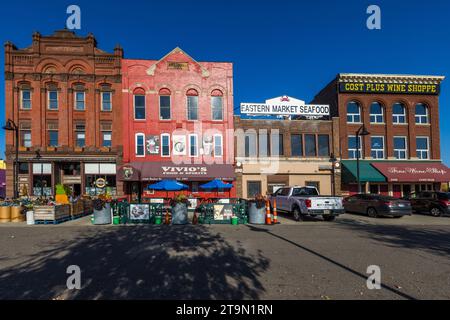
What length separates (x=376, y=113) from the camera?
81.5ft

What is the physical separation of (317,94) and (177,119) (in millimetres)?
16322

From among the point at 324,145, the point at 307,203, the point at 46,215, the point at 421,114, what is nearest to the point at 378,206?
the point at 307,203

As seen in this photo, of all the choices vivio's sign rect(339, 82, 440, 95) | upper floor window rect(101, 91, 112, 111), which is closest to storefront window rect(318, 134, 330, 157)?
vivio's sign rect(339, 82, 440, 95)

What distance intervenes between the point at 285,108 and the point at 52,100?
67.5 ft

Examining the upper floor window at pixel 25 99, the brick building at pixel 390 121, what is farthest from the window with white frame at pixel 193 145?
the upper floor window at pixel 25 99

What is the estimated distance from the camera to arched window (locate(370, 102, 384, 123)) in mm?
24734

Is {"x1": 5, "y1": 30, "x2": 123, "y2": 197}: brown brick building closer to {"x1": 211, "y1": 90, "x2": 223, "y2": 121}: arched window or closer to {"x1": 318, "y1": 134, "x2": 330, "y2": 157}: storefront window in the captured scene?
{"x1": 211, "y1": 90, "x2": 223, "y2": 121}: arched window

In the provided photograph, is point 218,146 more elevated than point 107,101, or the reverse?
point 107,101

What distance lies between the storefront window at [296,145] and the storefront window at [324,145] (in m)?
1.79

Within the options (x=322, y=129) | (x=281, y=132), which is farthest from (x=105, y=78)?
(x=322, y=129)

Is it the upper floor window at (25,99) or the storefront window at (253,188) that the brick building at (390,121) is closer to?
the storefront window at (253,188)

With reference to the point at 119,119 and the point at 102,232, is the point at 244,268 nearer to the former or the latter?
the point at 102,232

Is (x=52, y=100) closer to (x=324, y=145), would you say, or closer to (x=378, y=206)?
(x=324, y=145)
